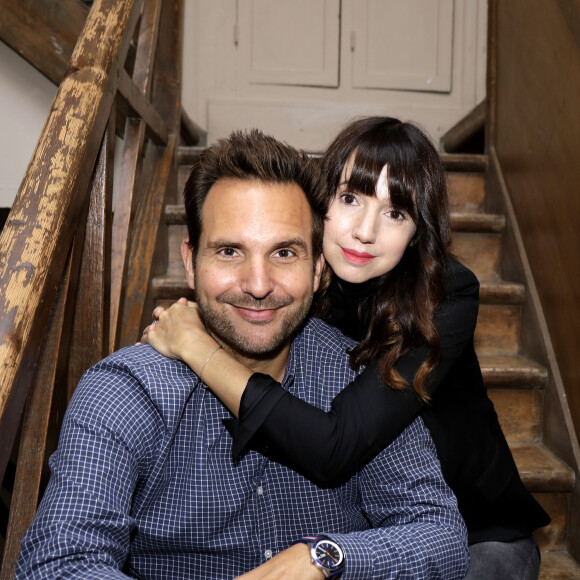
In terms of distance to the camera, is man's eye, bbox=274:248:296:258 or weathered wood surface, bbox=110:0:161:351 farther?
weathered wood surface, bbox=110:0:161:351

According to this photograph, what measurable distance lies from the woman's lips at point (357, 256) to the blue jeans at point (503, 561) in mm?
699

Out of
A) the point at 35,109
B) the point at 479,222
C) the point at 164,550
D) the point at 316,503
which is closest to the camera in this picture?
the point at 164,550

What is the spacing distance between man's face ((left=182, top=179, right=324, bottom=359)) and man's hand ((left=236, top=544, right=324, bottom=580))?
0.41 m

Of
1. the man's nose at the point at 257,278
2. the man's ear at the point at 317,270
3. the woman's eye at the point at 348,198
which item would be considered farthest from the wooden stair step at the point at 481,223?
the man's nose at the point at 257,278

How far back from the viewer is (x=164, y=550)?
48.4 inches

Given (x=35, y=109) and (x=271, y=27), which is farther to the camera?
(x=271, y=27)

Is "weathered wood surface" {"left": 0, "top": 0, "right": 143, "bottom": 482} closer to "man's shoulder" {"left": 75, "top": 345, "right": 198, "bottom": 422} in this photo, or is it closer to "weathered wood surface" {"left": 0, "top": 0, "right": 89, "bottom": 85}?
"man's shoulder" {"left": 75, "top": 345, "right": 198, "bottom": 422}

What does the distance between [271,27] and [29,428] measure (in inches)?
128

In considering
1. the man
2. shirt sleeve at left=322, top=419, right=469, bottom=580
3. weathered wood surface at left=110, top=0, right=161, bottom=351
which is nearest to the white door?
weathered wood surface at left=110, top=0, right=161, bottom=351

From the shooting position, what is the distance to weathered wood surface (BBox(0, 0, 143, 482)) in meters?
1.06

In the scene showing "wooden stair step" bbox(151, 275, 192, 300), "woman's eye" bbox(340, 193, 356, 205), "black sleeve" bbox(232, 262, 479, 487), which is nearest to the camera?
"black sleeve" bbox(232, 262, 479, 487)

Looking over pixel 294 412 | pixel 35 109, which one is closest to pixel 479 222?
pixel 294 412

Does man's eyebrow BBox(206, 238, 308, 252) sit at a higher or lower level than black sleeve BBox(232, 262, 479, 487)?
higher

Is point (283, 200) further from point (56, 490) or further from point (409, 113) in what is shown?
point (409, 113)
